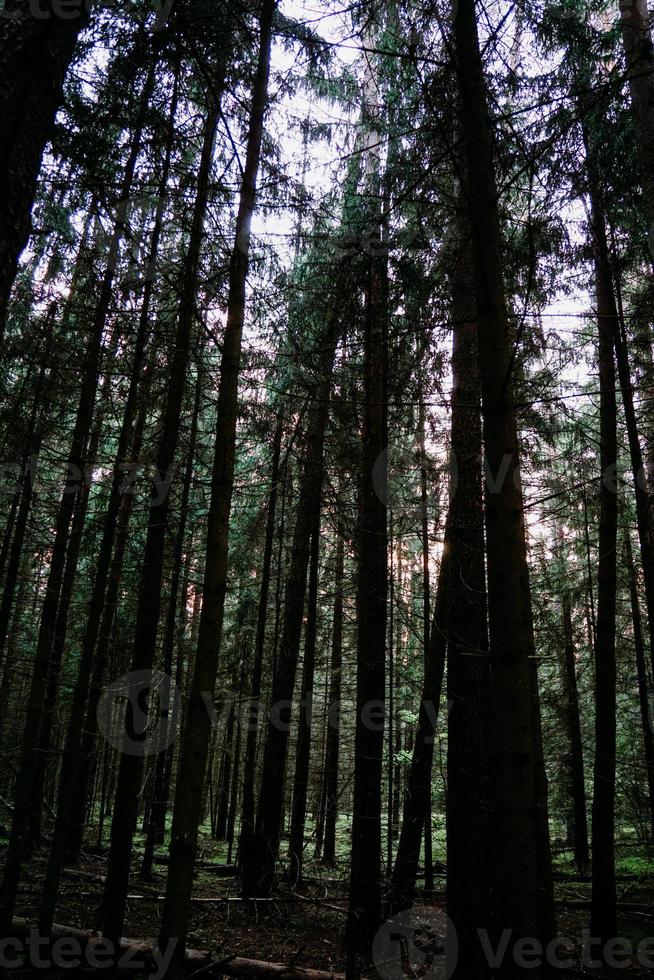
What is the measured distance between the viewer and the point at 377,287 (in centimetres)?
649

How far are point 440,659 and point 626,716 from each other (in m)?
16.0

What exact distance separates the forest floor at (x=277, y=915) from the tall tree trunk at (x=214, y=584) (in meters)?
3.61

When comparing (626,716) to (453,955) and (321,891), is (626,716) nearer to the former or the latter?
(321,891)

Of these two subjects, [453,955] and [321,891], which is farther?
[321,891]

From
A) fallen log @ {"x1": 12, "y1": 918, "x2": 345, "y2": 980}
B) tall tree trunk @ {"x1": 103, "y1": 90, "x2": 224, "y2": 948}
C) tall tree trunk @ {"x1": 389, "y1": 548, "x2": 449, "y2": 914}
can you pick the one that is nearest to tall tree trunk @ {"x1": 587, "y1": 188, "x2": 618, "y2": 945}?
tall tree trunk @ {"x1": 389, "y1": 548, "x2": 449, "y2": 914}

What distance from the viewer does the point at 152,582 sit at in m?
6.25

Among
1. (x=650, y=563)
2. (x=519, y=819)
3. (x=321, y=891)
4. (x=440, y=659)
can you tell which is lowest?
(x=321, y=891)

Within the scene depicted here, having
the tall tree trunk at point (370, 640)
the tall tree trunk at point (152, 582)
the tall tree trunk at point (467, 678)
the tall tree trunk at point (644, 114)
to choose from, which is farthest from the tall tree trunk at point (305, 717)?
the tall tree trunk at point (644, 114)

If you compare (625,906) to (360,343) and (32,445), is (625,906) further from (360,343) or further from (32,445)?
(32,445)

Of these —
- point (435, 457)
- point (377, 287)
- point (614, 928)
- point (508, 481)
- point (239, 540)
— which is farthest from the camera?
point (239, 540)

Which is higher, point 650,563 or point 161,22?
point 161,22

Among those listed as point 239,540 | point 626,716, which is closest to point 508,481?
point 239,540

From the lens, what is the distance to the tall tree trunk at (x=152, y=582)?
558 cm

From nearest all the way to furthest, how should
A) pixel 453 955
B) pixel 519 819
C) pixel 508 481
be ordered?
pixel 519 819 < pixel 508 481 < pixel 453 955
